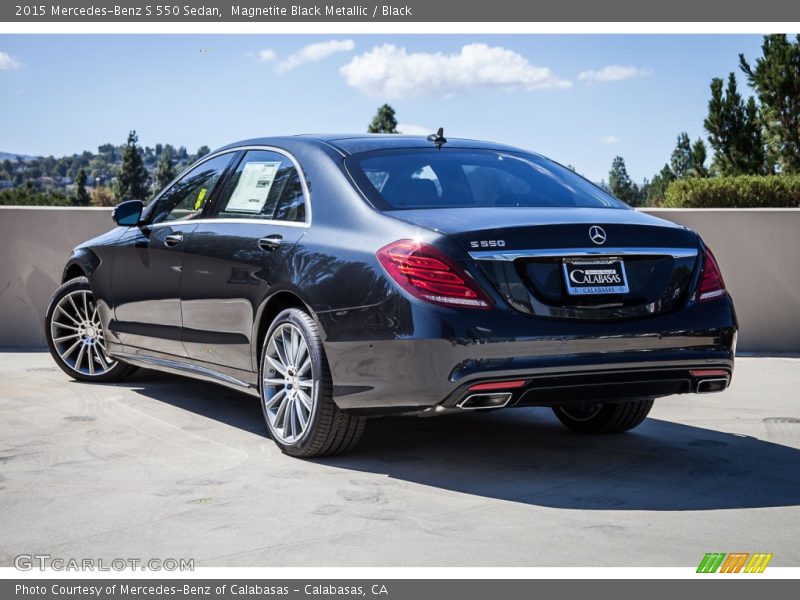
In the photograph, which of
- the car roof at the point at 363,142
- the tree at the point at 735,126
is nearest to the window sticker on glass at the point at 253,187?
the car roof at the point at 363,142

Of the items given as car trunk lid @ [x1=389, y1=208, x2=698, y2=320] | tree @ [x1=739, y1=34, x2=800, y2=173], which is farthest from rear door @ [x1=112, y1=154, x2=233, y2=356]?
tree @ [x1=739, y1=34, x2=800, y2=173]

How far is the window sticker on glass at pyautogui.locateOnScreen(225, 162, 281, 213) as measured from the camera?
672cm

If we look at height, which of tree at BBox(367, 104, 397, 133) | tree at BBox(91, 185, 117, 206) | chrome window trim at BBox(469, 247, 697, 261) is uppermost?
tree at BBox(367, 104, 397, 133)

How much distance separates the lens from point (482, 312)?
5340mm

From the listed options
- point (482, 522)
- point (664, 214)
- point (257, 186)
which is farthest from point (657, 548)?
point (664, 214)

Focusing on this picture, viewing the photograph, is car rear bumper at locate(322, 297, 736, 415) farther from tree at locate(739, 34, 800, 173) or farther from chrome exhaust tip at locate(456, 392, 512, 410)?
tree at locate(739, 34, 800, 173)

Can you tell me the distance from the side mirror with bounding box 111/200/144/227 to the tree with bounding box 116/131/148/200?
131 meters

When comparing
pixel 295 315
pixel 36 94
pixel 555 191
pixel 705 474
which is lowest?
pixel 705 474

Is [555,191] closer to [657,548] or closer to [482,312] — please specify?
[482,312]

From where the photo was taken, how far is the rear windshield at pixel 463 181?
6.06 meters

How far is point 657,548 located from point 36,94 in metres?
186

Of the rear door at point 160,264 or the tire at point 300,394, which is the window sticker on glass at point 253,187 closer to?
the rear door at point 160,264

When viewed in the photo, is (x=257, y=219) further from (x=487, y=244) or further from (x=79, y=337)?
(x=79, y=337)

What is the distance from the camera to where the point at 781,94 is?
1447 inches
